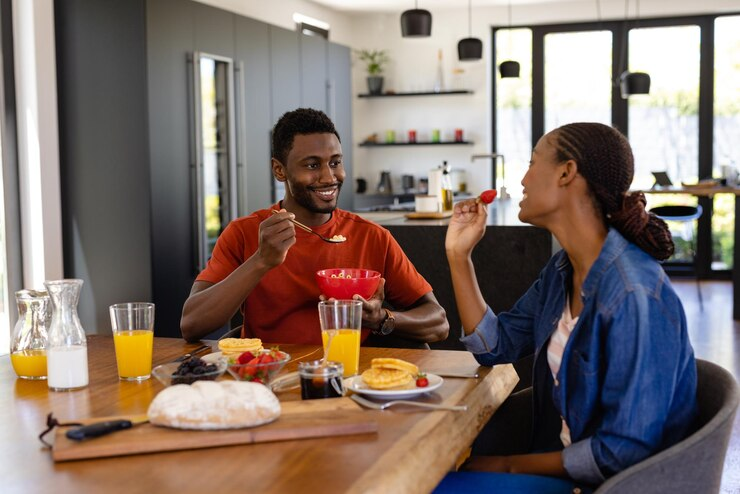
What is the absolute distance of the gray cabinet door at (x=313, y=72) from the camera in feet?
22.5

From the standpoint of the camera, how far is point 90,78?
4742 mm

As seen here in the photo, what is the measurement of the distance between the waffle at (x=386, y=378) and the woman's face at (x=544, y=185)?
41 centimetres

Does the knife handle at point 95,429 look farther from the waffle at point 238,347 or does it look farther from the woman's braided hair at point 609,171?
the woman's braided hair at point 609,171

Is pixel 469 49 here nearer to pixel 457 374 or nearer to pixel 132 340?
pixel 457 374

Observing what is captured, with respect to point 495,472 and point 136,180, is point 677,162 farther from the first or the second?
point 495,472

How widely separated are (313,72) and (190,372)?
5747 mm

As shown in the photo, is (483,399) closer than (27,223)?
Yes

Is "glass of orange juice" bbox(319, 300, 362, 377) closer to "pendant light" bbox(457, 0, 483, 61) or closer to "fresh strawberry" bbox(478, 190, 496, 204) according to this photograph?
"fresh strawberry" bbox(478, 190, 496, 204)

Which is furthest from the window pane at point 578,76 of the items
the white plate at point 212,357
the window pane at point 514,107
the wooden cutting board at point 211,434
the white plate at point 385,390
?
the wooden cutting board at point 211,434

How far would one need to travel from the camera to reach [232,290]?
2.17 m

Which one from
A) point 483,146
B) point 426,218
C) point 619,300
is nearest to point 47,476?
point 619,300

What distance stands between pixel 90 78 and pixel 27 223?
2.80 feet

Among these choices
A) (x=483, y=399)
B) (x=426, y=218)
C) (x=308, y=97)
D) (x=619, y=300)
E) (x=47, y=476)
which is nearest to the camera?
(x=47, y=476)

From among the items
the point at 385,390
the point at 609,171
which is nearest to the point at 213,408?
the point at 385,390
